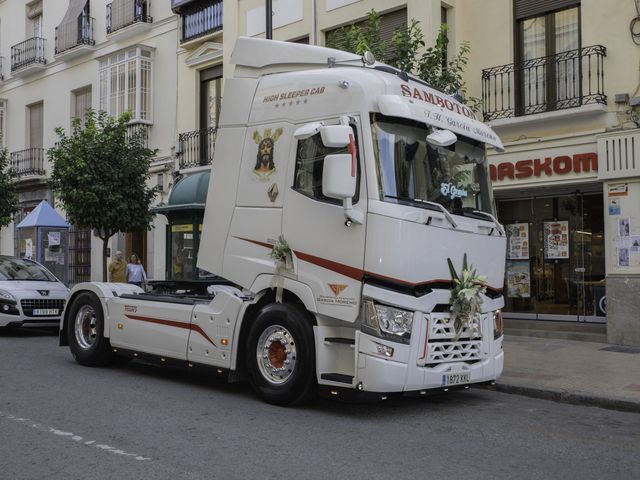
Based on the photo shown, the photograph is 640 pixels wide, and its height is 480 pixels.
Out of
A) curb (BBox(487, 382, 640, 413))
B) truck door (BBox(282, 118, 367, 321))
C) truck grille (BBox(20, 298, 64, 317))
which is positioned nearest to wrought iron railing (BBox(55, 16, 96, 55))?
truck grille (BBox(20, 298, 64, 317))

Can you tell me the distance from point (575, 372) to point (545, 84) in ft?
19.2

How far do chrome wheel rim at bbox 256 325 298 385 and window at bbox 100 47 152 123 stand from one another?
46.8ft

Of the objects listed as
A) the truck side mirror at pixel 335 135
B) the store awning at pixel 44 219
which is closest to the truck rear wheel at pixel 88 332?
the truck side mirror at pixel 335 135

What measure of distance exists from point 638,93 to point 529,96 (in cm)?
199

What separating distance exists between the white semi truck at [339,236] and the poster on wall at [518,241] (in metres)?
6.41

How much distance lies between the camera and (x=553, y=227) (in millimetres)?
13578

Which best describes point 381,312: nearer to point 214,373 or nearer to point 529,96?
point 214,373

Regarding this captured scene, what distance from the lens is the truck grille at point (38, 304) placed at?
12938mm

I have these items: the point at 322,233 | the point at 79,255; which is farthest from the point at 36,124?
the point at 322,233

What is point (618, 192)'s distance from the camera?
1179 centimetres

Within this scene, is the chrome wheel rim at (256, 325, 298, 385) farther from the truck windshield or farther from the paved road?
the truck windshield

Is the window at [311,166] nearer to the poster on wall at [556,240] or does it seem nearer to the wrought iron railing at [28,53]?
the poster on wall at [556,240]

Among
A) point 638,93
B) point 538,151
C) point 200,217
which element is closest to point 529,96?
point 538,151

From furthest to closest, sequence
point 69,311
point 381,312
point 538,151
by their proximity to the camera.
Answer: point 538,151
point 69,311
point 381,312
